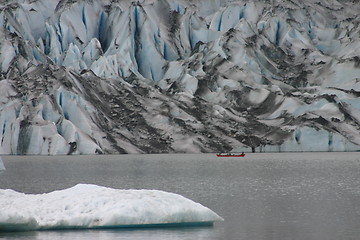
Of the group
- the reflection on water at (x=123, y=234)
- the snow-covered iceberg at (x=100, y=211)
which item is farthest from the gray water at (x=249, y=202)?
the snow-covered iceberg at (x=100, y=211)

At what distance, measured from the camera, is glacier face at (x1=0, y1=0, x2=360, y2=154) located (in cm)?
12500

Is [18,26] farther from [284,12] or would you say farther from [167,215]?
[167,215]

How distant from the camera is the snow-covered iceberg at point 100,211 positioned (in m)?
26.1

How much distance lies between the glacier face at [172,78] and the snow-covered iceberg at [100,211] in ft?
284

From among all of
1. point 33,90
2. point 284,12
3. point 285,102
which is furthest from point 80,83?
point 284,12

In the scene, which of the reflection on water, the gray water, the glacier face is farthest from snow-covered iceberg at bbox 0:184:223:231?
the glacier face

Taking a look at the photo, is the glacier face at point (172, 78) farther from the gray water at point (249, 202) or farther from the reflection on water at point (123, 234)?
the reflection on water at point (123, 234)

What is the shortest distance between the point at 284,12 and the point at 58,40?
64.9 metres

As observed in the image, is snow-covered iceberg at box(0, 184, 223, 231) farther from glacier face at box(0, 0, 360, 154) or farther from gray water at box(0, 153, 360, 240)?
glacier face at box(0, 0, 360, 154)

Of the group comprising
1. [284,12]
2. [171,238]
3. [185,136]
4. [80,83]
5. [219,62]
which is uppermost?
[284,12]

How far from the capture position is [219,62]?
16575 cm

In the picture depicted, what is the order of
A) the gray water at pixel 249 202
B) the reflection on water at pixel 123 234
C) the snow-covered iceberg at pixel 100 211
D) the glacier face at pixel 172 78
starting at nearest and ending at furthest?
1. the reflection on water at pixel 123 234
2. the snow-covered iceberg at pixel 100 211
3. the gray water at pixel 249 202
4. the glacier face at pixel 172 78

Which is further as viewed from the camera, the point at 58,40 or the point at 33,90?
the point at 58,40

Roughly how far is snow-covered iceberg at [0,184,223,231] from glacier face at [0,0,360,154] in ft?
284
